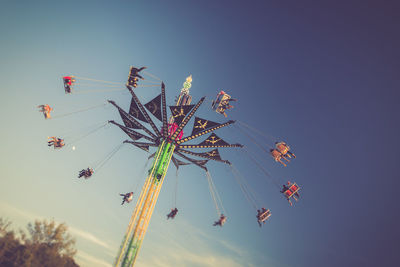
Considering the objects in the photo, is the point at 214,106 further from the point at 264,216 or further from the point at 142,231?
the point at 142,231

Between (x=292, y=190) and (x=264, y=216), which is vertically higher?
(x=292, y=190)

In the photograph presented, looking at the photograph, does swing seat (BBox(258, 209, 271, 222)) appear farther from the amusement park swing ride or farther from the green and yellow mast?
the green and yellow mast

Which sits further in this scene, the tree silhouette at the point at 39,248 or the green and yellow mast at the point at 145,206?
the tree silhouette at the point at 39,248

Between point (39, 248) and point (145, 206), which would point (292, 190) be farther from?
point (39, 248)

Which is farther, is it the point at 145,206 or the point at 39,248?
the point at 39,248

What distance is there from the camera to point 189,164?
53.0 ft

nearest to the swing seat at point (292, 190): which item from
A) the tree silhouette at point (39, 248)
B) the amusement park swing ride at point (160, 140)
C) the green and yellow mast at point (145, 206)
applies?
the amusement park swing ride at point (160, 140)

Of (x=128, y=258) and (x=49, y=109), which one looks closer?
(x=128, y=258)

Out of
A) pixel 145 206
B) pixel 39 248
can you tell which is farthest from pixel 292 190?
pixel 39 248

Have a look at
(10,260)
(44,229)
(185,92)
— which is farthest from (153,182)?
(10,260)

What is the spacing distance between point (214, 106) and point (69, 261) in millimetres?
23836

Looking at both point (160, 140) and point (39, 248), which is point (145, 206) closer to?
point (160, 140)

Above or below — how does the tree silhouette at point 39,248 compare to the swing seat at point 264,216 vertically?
below

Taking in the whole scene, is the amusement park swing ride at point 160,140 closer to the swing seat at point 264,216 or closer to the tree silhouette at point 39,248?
the swing seat at point 264,216
